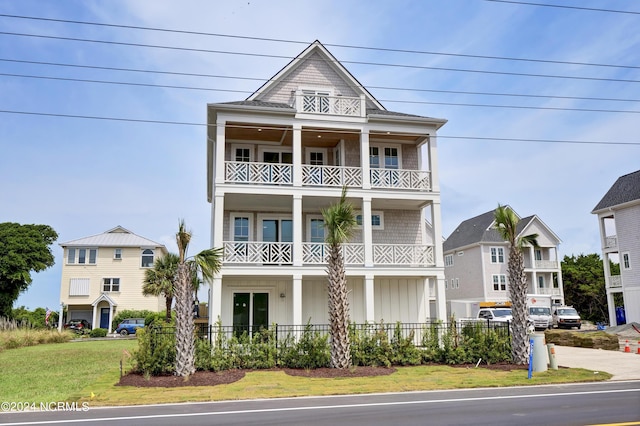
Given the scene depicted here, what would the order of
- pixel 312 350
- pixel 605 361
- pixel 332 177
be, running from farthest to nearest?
pixel 332 177 → pixel 605 361 → pixel 312 350

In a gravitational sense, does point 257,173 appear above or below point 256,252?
above

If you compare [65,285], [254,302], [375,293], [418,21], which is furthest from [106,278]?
[418,21]

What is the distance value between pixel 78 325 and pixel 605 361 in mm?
40857

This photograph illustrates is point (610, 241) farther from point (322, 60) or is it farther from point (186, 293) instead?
point (186, 293)

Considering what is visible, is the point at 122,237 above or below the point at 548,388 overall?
above

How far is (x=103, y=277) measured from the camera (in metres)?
45.2

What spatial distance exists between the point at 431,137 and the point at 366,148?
313 centimetres

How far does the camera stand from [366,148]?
21.2 m

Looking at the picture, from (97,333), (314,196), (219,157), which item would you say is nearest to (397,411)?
(314,196)

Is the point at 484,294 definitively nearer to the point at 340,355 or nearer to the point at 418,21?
the point at 340,355

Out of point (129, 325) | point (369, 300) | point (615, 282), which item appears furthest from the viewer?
point (129, 325)

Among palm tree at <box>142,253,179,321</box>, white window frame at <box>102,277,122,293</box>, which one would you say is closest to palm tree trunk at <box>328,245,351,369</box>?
palm tree at <box>142,253,179,321</box>

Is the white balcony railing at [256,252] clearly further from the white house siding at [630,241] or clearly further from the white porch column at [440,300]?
the white house siding at [630,241]

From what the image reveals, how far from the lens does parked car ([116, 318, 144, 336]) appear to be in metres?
40.2
